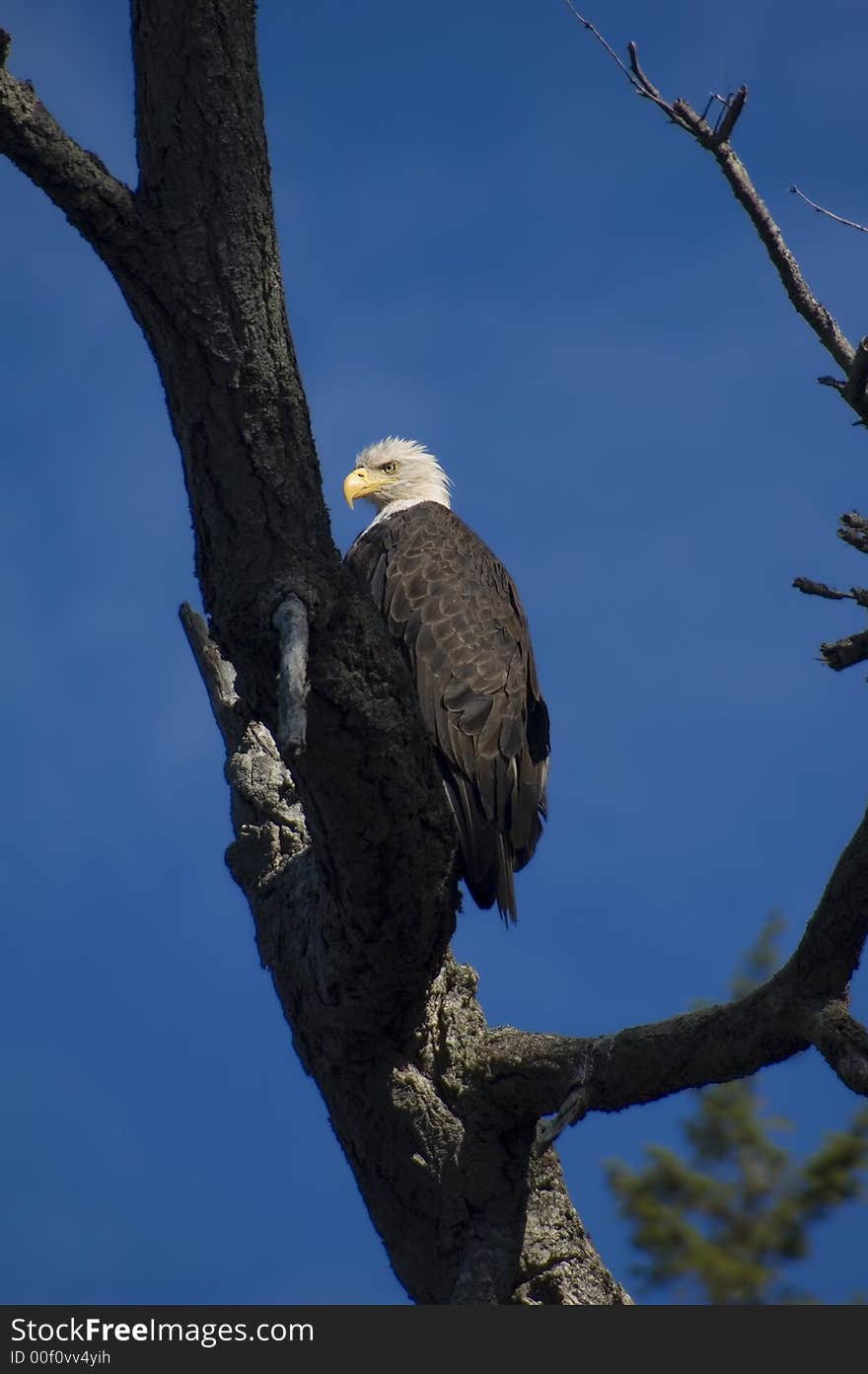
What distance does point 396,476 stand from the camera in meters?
8.22

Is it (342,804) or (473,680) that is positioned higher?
(473,680)

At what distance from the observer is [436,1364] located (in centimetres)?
412

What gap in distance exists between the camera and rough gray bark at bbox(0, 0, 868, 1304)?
12.1 ft

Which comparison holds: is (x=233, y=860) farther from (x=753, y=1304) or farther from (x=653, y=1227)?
(x=653, y=1227)

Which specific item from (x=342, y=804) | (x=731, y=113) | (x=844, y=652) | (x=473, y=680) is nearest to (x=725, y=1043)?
(x=342, y=804)

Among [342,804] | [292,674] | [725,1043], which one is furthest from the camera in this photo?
[342,804]

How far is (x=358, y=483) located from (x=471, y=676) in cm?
292

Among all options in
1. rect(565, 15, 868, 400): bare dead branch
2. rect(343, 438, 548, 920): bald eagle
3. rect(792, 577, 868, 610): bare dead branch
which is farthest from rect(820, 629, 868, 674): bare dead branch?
rect(343, 438, 548, 920): bald eagle

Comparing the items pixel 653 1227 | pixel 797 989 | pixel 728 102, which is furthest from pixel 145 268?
pixel 653 1227

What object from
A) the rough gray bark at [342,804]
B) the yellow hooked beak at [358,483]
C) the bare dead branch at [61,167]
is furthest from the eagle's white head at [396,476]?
the bare dead branch at [61,167]

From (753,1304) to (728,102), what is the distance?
3405 millimetres

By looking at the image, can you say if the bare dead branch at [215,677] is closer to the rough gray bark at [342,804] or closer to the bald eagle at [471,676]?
the bald eagle at [471,676]

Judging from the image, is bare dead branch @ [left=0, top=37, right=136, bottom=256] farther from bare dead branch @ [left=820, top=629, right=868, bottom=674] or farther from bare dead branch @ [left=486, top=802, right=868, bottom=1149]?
bare dead branch @ [left=486, top=802, right=868, bottom=1149]

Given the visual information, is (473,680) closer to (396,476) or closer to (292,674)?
(292,674)
